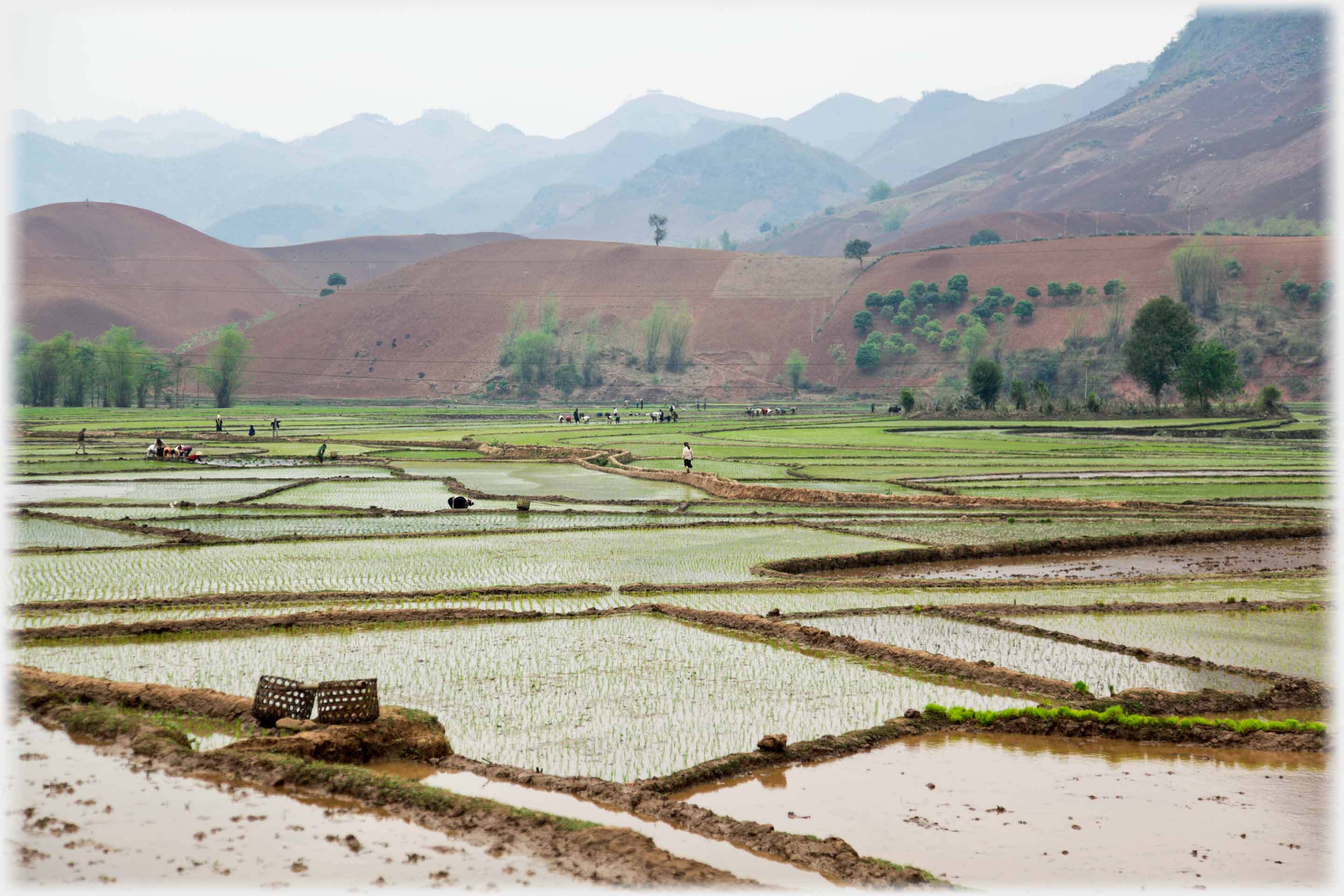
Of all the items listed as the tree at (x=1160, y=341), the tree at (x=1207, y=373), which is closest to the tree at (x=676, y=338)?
the tree at (x=1160, y=341)

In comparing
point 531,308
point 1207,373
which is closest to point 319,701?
point 1207,373

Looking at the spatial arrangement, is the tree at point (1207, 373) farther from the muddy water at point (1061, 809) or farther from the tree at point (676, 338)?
the tree at point (676, 338)

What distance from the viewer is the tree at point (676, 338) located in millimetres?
128000

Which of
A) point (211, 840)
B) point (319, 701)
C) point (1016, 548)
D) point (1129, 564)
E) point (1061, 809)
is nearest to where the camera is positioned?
A: point (211, 840)

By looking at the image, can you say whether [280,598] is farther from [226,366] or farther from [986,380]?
[226,366]

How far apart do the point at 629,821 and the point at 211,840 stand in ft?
10.4

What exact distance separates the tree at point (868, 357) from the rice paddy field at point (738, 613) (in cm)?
8519

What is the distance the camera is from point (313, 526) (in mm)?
25031

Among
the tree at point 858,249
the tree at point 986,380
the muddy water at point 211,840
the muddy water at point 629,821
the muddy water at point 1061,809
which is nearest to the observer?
the muddy water at point 211,840

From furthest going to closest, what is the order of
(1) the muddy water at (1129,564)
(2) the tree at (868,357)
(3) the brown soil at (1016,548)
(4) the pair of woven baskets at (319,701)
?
(2) the tree at (868,357), (3) the brown soil at (1016,548), (1) the muddy water at (1129,564), (4) the pair of woven baskets at (319,701)

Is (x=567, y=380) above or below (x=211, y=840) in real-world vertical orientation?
above

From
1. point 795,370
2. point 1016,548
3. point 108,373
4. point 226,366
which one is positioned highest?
point 795,370

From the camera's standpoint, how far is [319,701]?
10.3 metres

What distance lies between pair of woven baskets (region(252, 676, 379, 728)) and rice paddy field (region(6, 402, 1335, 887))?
27.4 inches
